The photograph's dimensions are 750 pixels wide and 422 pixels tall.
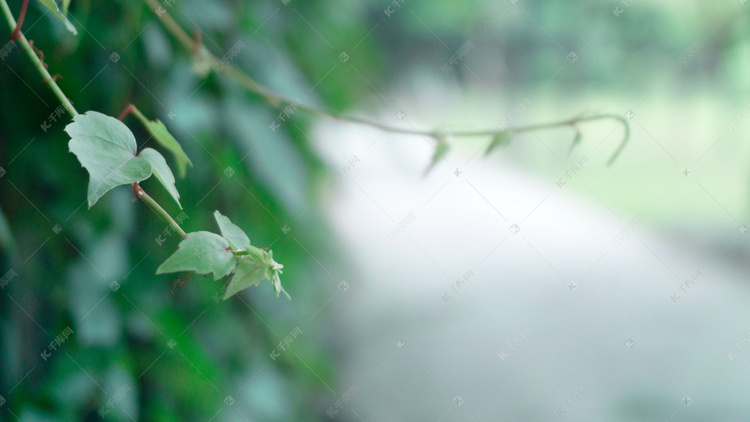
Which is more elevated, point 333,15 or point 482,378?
point 333,15

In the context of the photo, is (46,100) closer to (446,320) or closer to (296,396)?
(296,396)

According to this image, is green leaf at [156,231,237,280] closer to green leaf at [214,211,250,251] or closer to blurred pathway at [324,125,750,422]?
green leaf at [214,211,250,251]

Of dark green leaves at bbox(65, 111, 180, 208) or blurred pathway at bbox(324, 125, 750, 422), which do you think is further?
blurred pathway at bbox(324, 125, 750, 422)

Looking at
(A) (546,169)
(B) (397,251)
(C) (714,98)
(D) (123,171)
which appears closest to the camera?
(D) (123,171)

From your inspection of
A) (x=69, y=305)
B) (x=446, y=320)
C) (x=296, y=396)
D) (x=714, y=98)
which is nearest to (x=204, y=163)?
(x=69, y=305)

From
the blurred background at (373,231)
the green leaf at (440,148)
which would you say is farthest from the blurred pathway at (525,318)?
the green leaf at (440,148)

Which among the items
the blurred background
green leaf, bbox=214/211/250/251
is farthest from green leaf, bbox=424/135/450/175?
green leaf, bbox=214/211/250/251
